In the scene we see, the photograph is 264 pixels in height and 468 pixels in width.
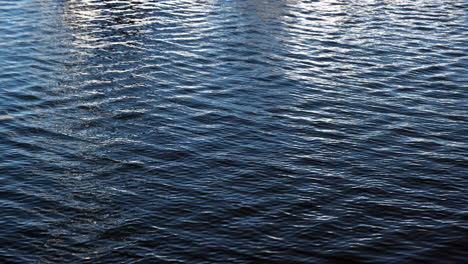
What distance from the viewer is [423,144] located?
3362cm

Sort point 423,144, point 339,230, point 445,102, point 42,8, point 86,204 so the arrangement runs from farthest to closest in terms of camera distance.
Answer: point 42,8, point 445,102, point 423,144, point 86,204, point 339,230

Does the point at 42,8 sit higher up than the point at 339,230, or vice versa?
the point at 42,8

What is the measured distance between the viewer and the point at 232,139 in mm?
33969

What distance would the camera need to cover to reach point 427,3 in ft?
207

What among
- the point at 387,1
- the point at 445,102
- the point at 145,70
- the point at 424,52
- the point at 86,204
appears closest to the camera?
the point at 86,204

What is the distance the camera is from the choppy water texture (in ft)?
83.5

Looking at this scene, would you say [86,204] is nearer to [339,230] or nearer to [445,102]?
[339,230]

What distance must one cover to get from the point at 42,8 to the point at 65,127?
88.3ft

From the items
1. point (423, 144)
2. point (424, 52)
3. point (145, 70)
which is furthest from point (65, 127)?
point (424, 52)

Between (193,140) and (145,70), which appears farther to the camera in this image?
(145,70)

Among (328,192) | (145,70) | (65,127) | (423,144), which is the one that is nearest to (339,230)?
(328,192)

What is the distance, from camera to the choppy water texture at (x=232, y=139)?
25438 millimetres

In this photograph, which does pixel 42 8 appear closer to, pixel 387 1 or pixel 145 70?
pixel 145 70

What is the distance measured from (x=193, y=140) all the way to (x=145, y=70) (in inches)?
453
